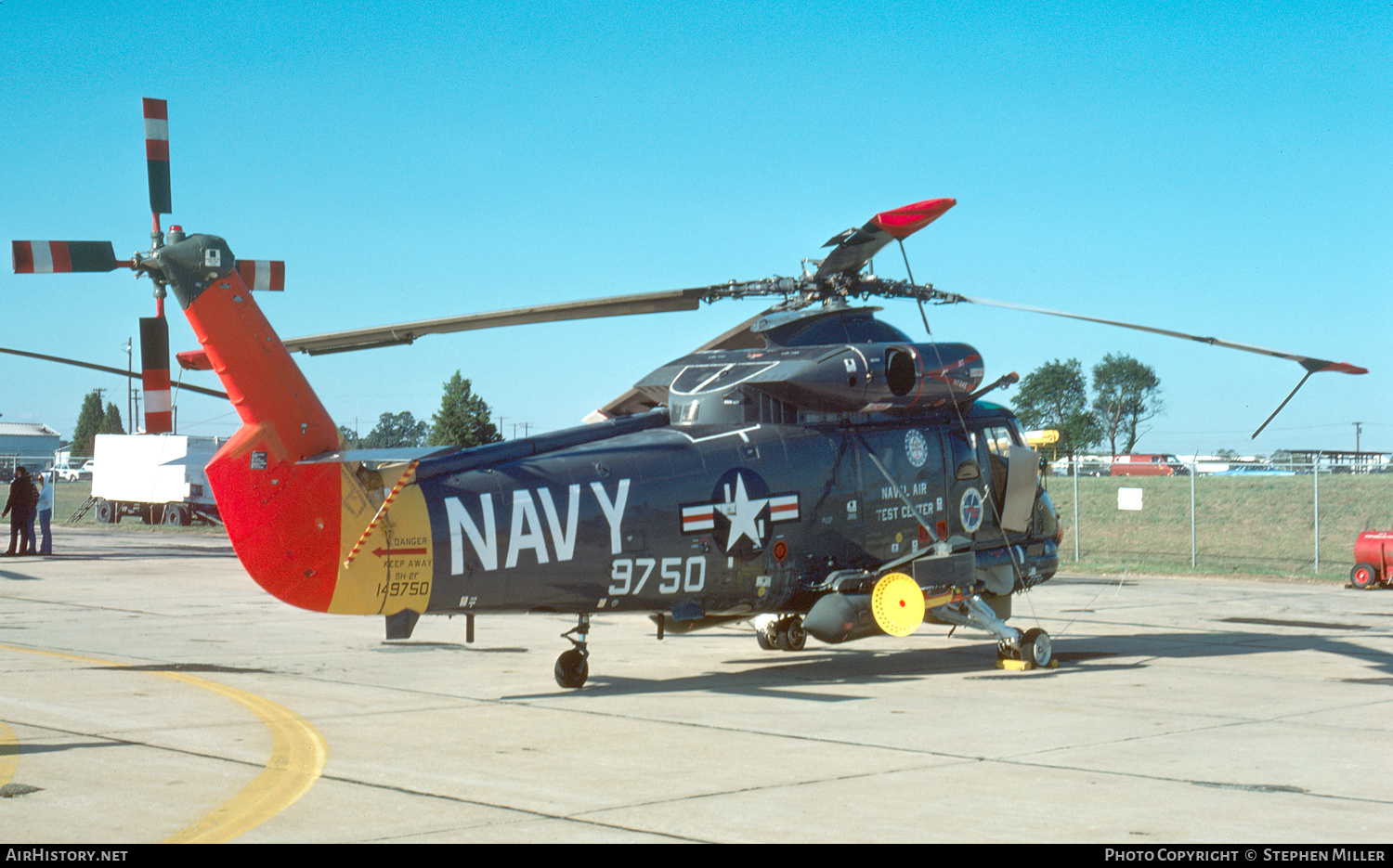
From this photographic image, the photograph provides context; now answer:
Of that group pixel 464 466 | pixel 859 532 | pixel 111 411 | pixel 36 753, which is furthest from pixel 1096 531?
pixel 111 411

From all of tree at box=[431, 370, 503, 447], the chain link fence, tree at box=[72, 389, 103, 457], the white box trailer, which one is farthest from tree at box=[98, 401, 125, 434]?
the chain link fence

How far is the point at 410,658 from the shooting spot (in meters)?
15.0

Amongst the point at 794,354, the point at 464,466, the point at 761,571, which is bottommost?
the point at 761,571

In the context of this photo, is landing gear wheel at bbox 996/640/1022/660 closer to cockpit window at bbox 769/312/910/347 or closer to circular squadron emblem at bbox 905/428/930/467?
circular squadron emblem at bbox 905/428/930/467

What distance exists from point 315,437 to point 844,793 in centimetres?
567

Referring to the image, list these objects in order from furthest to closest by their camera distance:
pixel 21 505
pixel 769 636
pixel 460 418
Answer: pixel 460 418, pixel 21 505, pixel 769 636

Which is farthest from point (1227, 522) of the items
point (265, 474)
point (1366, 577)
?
point (265, 474)

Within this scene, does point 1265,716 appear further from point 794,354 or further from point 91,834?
point 91,834

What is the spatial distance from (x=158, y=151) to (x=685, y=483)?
5629 mm

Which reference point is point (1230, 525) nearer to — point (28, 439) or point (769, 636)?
point (769, 636)

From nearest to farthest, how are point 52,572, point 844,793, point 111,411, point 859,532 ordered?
point 844,793, point 859,532, point 52,572, point 111,411

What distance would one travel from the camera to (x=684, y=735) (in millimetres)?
9953

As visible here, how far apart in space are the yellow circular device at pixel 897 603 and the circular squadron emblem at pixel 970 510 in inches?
81.2

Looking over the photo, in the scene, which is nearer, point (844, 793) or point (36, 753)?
point (844, 793)
